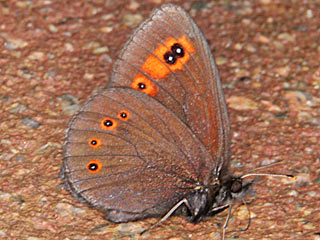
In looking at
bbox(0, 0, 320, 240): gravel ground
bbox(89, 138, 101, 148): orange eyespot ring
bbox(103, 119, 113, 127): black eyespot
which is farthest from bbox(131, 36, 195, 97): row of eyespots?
bbox(0, 0, 320, 240): gravel ground

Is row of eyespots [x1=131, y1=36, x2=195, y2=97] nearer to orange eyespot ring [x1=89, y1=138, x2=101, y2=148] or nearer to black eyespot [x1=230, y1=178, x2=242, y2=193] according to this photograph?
orange eyespot ring [x1=89, y1=138, x2=101, y2=148]

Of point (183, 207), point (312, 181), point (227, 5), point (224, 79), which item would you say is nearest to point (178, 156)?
point (183, 207)

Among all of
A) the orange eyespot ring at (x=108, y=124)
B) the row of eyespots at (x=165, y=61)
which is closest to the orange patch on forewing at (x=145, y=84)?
the row of eyespots at (x=165, y=61)

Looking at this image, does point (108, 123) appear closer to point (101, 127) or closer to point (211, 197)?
point (101, 127)

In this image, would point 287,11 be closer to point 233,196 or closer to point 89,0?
point 89,0

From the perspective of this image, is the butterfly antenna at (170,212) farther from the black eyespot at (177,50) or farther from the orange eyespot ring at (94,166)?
the black eyespot at (177,50)
